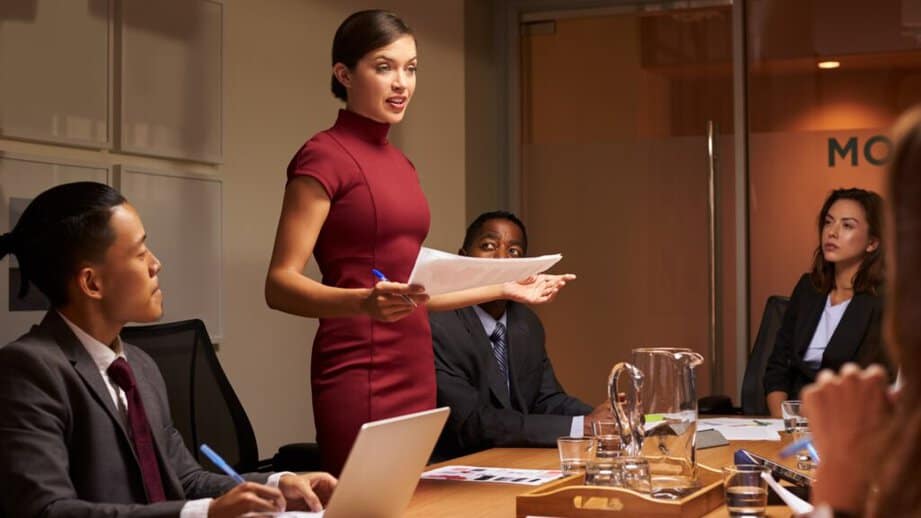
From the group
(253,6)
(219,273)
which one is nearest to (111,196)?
(219,273)

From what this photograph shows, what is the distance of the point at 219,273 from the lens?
4121 mm

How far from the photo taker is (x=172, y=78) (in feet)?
12.8

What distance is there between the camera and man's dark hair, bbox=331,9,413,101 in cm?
269

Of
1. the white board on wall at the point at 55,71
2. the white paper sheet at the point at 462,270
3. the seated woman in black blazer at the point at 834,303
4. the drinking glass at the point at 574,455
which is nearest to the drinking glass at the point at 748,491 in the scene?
the drinking glass at the point at 574,455

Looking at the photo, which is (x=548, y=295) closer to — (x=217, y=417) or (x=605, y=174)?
(x=217, y=417)

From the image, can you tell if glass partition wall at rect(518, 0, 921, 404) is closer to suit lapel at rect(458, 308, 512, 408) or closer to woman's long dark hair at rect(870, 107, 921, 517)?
suit lapel at rect(458, 308, 512, 408)

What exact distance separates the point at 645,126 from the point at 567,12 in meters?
0.75

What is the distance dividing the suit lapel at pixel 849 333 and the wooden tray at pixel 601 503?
259 cm

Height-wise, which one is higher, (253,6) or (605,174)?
(253,6)

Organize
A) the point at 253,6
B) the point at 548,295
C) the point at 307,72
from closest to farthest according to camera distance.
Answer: the point at 548,295, the point at 253,6, the point at 307,72

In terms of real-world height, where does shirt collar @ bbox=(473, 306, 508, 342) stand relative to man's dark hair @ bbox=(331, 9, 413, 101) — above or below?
below

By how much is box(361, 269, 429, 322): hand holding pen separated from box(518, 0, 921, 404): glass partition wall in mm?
3826

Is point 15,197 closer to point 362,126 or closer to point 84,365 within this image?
point 362,126

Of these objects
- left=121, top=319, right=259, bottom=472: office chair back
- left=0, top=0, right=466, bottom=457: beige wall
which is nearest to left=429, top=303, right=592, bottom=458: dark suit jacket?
left=121, top=319, right=259, bottom=472: office chair back
